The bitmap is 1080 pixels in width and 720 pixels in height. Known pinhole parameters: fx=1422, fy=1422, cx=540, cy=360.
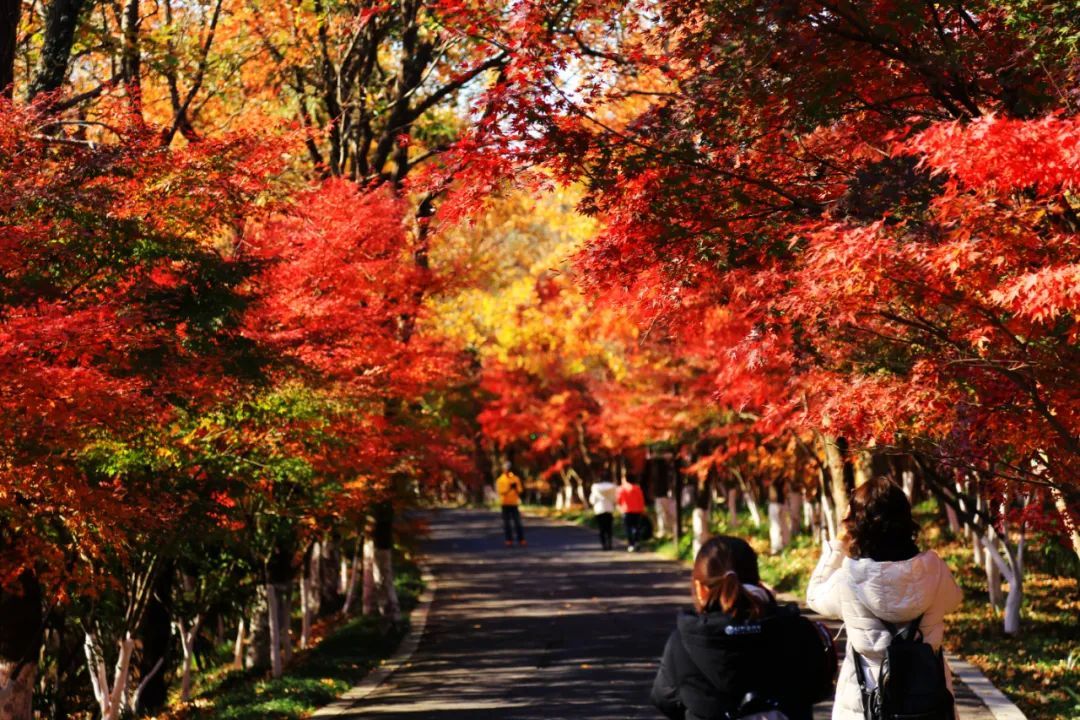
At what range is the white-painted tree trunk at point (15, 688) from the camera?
476 inches

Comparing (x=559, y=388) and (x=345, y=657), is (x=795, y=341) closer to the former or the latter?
(x=345, y=657)

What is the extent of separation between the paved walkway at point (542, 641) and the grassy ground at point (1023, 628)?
865 millimetres

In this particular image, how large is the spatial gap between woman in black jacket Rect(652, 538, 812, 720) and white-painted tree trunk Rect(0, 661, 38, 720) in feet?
29.6

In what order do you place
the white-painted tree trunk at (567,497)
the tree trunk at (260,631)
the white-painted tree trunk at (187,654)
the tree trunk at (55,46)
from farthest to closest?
the white-painted tree trunk at (567,497), the tree trunk at (260,631), the white-painted tree trunk at (187,654), the tree trunk at (55,46)

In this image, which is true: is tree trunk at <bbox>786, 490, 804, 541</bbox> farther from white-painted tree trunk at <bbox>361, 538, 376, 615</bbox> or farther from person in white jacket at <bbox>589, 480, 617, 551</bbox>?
white-painted tree trunk at <bbox>361, 538, 376, 615</bbox>

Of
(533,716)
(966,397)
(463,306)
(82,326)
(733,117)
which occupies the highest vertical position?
(463,306)

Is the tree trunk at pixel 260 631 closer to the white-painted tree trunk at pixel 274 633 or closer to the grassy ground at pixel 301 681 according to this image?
the grassy ground at pixel 301 681

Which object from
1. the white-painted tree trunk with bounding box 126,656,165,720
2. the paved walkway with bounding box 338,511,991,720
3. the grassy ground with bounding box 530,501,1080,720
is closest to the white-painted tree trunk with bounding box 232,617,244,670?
the white-painted tree trunk with bounding box 126,656,165,720

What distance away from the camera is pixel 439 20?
16.1 m

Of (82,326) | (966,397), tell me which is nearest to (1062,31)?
(966,397)

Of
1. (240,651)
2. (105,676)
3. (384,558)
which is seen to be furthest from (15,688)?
(240,651)

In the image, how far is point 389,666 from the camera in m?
15.7

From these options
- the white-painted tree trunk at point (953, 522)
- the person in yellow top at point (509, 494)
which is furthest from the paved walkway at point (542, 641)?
the white-painted tree trunk at point (953, 522)

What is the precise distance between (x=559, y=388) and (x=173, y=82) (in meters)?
24.2
